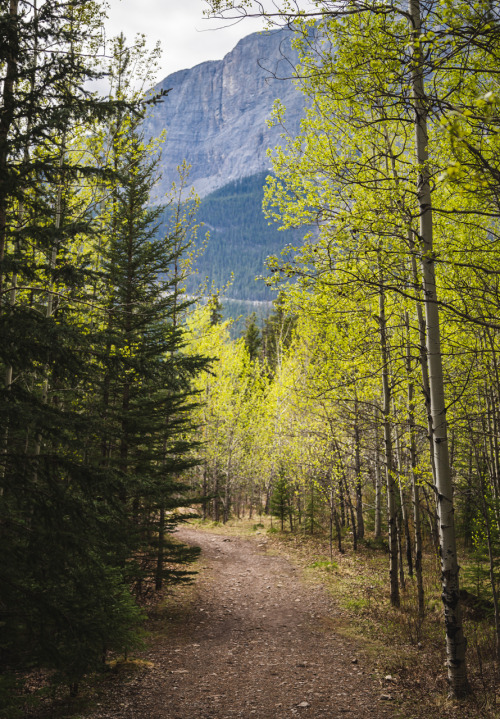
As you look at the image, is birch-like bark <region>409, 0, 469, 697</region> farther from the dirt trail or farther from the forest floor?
the dirt trail

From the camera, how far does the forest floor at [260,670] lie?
4789 millimetres

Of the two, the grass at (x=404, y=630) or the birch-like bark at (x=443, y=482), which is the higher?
the birch-like bark at (x=443, y=482)

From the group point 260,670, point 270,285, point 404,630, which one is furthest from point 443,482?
point 260,670

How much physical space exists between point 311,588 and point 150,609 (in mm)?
3916

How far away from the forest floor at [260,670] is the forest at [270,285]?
55 centimetres

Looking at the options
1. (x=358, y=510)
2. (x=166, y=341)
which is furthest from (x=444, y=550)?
(x=358, y=510)

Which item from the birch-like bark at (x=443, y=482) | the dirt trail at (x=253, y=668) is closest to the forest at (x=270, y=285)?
the birch-like bark at (x=443, y=482)

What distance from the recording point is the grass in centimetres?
445

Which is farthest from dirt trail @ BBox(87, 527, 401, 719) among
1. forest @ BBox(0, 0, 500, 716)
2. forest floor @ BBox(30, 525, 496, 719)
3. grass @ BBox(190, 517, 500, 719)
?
forest @ BBox(0, 0, 500, 716)

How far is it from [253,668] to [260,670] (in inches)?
5.9

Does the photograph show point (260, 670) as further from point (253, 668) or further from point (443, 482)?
point (443, 482)

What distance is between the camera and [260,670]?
607 centimetres

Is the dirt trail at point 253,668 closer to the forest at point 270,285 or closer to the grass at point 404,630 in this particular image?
the grass at point 404,630

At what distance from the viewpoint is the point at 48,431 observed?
12.0 ft
